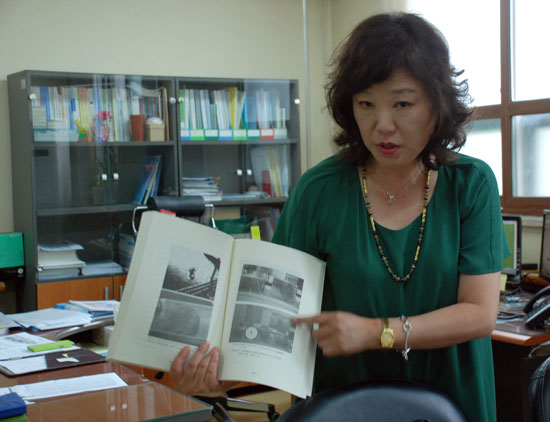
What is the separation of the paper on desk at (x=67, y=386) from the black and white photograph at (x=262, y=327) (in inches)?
34.1

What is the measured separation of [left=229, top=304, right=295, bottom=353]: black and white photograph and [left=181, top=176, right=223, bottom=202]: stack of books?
11.3 feet

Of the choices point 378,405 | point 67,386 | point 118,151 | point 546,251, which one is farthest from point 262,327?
point 118,151

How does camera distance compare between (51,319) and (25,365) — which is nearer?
(25,365)

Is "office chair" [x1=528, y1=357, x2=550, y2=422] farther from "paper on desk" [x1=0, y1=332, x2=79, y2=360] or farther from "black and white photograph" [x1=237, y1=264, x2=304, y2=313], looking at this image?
"paper on desk" [x1=0, y1=332, x2=79, y2=360]

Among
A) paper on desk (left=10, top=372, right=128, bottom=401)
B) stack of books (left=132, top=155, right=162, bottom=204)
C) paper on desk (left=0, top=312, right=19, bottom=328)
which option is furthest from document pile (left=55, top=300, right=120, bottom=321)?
stack of books (left=132, top=155, right=162, bottom=204)

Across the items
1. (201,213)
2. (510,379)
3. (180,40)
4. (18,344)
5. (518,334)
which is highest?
(180,40)

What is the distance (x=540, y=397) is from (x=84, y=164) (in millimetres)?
3659

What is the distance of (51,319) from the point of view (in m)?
2.72

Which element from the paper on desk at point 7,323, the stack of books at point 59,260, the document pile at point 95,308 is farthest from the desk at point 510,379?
the stack of books at point 59,260

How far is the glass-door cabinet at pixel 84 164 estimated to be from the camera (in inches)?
161

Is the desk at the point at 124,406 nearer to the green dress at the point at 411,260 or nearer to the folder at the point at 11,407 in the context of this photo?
the folder at the point at 11,407

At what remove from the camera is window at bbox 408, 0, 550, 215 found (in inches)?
158

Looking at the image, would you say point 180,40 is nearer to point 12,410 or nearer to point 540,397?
point 12,410

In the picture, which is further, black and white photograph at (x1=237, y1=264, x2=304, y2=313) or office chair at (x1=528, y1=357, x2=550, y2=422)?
black and white photograph at (x1=237, y1=264, x2=304, y2=313)
